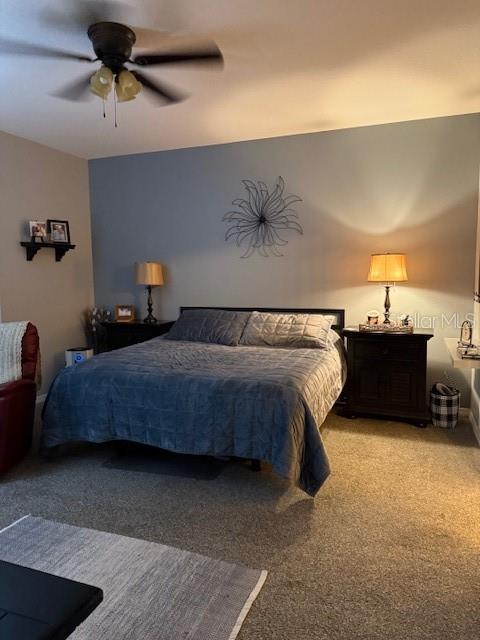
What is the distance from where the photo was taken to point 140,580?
1861mm

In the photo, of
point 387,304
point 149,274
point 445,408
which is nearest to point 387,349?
point 387,304

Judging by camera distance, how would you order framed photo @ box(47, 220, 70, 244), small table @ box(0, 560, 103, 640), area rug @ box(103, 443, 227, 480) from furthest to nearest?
framed photo @ box(47, 220, 70, 244)
area rug @ box(103, 443, 227, 480)
small table @ box(0, 560, 103, 640)

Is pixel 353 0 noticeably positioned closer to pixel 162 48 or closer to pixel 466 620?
pixel 162 48

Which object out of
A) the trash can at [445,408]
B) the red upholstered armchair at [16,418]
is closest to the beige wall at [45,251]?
the red upholstered armchair at [16,418]

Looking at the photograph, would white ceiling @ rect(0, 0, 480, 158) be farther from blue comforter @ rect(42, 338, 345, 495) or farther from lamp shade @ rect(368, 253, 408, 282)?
blue comforter @ rect(42, 338, 345, 495)

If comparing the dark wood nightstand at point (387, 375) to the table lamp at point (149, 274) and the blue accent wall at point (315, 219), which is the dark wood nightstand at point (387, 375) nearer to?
the blue accent wall at point (315, 219)

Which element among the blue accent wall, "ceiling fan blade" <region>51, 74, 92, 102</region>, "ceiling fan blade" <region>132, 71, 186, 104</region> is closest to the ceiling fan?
"ceiling fan blade" <region>132, 71, 186, 104</region>

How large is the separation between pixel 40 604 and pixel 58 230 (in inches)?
171

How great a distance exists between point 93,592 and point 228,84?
309 cm

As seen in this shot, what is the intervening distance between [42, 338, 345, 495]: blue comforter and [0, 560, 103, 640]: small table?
1.47 metres

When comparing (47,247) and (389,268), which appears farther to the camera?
(47,247)

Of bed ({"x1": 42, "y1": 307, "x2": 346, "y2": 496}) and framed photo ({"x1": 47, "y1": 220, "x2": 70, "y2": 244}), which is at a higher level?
framed photo ({"x1": 47, "y1": 220, "x2": 70, "y2": 244})

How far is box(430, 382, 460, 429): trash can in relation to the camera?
362cm

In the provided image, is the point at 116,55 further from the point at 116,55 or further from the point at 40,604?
the point at 40,604
